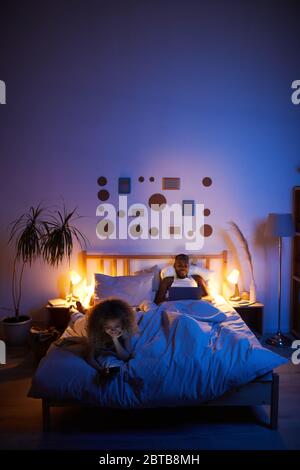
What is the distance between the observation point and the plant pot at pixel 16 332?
13.9 ft

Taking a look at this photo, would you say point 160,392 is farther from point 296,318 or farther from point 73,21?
point 73,21

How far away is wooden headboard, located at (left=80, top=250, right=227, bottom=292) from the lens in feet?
15.0

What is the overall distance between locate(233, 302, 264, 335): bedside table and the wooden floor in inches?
45.4

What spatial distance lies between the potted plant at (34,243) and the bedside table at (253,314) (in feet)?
5.68

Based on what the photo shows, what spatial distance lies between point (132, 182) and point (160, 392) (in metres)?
2.42

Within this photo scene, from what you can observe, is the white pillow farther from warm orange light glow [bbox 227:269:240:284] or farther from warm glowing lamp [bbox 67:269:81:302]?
warm orange light glow [bbox 227:269:240:284]

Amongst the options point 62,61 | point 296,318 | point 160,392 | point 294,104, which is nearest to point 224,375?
point 160,392

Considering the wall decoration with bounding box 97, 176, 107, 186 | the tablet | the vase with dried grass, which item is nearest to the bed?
the tablet

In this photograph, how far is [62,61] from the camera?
14.6 ft

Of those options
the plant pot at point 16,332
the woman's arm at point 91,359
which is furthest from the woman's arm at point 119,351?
the plant pot at point 16,332

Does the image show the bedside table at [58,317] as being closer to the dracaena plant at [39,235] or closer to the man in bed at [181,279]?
the dracaena plant at [39,235]

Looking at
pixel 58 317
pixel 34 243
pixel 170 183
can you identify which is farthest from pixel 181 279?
pixel 34 243

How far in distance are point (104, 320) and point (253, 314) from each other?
2.04 meters

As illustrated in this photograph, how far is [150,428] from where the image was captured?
9.12 ft
